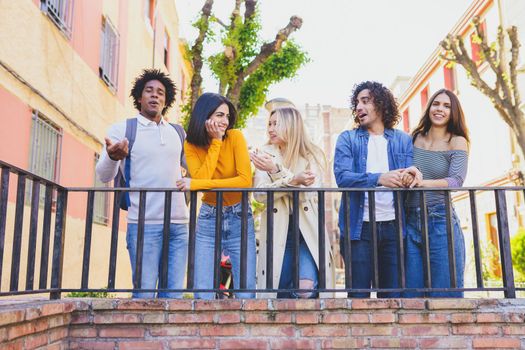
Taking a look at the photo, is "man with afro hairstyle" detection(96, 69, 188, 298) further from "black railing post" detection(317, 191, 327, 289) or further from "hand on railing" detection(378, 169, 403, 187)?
"hand on railing" detection(378, 169, 403, 187)

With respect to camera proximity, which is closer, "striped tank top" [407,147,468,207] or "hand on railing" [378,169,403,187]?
"hand on railing" [378,169,403,187]

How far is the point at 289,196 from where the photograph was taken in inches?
141

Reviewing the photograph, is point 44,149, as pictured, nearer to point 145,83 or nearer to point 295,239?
point 145,83

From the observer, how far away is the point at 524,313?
322 cm

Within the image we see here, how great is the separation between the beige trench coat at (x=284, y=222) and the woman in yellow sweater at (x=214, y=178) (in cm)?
8

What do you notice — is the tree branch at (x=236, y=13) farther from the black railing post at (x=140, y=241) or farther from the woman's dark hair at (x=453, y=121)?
the black railing post at (x=140, y=241)

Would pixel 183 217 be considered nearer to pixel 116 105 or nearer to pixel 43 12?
pixel 43 12

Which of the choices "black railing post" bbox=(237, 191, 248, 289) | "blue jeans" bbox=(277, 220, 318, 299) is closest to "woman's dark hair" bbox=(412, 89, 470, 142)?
"blue jeans" bbox=(277, 220, 318, 299)

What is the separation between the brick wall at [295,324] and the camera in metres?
3.25

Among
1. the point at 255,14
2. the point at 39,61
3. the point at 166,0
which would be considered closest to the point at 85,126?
the point at 39,61

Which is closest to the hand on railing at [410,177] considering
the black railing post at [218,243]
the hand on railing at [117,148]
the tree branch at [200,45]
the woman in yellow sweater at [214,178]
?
the woman in yellow sweater at [214,178]

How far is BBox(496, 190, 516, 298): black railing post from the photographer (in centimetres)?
333

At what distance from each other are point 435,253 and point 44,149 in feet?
18.5

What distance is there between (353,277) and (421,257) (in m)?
0.47
